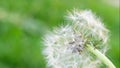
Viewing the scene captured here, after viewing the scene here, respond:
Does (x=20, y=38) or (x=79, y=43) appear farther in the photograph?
(x=20, y=38)

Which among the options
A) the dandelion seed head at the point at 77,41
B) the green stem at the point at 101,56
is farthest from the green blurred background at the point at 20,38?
the green stem at the point at 101,56

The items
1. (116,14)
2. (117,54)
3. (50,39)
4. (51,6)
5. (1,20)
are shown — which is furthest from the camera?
(116,14)

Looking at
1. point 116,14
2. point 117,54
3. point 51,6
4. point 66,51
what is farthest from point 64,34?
point 116,14

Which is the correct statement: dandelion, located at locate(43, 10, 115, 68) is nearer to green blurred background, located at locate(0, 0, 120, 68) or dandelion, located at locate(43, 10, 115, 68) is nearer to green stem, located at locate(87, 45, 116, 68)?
green stem, located at locate(87, 45, 116, 68)

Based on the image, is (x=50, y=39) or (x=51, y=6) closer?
(x=50, y=39)

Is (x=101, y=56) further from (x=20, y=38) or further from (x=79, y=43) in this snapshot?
(x=20, y=38)

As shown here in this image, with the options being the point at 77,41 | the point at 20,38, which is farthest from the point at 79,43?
the point at 20,38

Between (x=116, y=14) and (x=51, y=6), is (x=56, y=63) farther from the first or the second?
(x=116, y=14)

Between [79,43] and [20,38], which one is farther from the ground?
[20,38]

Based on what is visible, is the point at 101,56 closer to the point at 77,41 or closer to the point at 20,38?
the point at 77,41
